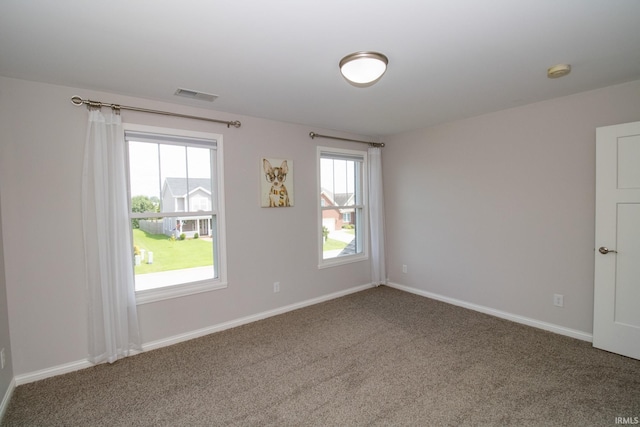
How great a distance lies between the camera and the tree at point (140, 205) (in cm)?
293

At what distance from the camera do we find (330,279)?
4.39 meters

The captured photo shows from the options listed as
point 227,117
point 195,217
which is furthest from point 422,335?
point 227,117

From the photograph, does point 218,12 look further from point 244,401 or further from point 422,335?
point 422,335

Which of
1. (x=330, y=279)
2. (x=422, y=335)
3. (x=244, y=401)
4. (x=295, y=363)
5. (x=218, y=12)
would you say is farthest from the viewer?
(x=330, y=279)

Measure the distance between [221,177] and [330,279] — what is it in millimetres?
2107

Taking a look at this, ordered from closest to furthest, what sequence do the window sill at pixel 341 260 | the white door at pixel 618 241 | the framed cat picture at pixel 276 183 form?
the white door at pixel 618 241
the framed cat picture at pixel 276 183
the window sill at pixel 341 260

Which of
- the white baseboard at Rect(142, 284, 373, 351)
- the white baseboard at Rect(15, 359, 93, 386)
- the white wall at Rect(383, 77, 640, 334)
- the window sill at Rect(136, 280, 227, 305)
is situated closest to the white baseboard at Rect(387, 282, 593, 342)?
the white wall at Rect(383, 77, 640, 334)

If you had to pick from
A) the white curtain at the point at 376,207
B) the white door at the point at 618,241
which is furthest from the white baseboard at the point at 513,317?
the white curtain at the point at 376,207

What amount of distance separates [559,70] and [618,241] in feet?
5.26

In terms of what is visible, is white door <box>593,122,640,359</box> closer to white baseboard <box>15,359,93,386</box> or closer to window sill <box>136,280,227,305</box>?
window sill <box>136,280,227,305</box>

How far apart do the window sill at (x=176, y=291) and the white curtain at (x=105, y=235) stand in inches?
7.6

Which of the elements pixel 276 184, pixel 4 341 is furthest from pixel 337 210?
pixel 4 341

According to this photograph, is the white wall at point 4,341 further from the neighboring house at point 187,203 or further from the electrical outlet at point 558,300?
the electrical outlet at point 558,300

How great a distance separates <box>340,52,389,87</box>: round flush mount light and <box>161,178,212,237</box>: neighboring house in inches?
78.9
